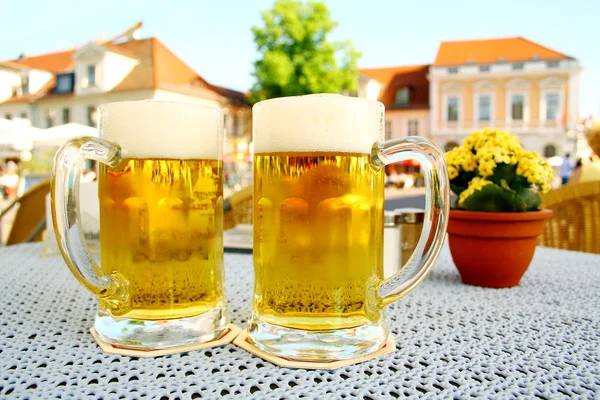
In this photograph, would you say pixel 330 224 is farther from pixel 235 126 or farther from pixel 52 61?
pixel 52 61

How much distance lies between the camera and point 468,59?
62.4ft

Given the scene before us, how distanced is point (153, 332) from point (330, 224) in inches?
9.6

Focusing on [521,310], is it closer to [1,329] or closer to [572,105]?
[1,329]

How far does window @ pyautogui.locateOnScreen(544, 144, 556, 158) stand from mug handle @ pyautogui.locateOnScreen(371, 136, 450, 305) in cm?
2035

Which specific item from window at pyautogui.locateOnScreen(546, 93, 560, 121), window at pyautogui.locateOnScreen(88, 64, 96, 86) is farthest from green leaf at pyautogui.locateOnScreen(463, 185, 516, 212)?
window at pyautogui.locateOnScreen(546, 93, 560, 121)

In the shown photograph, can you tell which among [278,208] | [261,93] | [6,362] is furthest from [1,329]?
[261,93]

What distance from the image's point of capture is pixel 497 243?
882mm

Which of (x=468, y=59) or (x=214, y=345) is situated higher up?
(x=468, y=59)

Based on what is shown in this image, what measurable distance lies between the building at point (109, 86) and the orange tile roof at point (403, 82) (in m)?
6.78

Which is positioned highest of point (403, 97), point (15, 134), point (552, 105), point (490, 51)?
point (490, 51)

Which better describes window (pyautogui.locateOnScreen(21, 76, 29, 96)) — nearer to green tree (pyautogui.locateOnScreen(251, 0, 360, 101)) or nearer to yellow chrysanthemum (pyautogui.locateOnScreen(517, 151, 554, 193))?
green tree (pyautogui.locateOnScreen(251, 0, 360, 101))

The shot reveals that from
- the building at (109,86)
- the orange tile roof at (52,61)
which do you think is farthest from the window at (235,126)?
the orange tile roof at (52,61)

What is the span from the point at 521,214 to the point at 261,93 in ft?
44.6

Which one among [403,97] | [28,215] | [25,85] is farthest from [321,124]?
[25,85]
